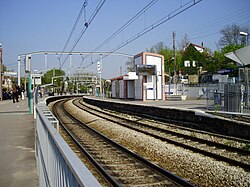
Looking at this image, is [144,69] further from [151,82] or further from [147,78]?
[151,82]

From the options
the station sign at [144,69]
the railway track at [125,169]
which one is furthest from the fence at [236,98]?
the station sign at [144,69]

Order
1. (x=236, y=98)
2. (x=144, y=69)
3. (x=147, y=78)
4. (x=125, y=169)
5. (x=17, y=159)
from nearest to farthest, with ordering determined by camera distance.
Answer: (x=17, y=159), (x=125, y=169), (x=236, y=98), (x=144, y=69), (x=147, y=78)

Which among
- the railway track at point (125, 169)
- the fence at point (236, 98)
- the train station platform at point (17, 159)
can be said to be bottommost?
the railway track at point (125, 169)

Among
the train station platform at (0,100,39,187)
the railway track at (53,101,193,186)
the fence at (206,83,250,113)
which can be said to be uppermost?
the fence at (206,83,250,113)

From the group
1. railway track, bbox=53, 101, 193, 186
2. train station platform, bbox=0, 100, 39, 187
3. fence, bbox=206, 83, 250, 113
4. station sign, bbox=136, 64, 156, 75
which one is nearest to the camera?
train station platform, bbox=0, 100, 39, 187

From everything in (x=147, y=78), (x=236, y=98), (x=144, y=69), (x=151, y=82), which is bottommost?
(x=236, y=98)

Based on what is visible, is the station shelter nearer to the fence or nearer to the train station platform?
the fence

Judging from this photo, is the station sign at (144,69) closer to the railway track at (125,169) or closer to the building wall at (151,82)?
the building wall at (151,82)

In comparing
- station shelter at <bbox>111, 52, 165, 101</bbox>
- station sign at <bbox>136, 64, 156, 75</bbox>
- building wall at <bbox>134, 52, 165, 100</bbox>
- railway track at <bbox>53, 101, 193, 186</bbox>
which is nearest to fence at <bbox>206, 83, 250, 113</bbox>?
railway track at <bbox>53, 101, 193, 186</bbox>

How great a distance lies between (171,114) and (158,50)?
81091mm

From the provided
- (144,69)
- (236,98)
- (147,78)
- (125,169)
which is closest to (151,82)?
(147,78)

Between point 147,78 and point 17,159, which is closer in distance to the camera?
point 17,159

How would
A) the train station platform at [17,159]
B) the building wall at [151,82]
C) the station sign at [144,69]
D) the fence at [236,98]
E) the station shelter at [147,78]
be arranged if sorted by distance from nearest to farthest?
1. the train station platform at [17,159]
2. the fence at [236,98]
3. the station sign at [144,69]
4. the station shelter at [147,78]
5. the building wall at [151,82]

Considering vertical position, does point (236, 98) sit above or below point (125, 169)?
above
